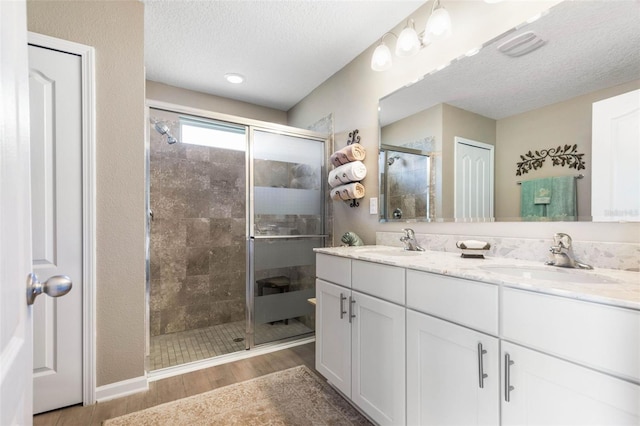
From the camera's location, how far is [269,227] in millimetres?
2516

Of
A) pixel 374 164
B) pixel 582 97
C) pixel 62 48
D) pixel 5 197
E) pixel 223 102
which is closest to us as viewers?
pixel 5 197

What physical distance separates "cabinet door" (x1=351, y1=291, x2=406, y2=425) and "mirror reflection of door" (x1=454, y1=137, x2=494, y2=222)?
70 centimetres

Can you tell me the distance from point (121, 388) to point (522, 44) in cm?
287

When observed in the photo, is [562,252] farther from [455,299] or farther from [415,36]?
[415,36]

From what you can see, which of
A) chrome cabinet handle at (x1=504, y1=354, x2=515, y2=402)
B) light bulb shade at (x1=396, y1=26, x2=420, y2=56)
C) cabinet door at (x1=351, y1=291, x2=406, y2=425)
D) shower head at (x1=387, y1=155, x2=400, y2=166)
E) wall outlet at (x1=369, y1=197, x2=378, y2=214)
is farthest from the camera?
wall outlet at (x1=369, y1=197, x2=378, y2=214)

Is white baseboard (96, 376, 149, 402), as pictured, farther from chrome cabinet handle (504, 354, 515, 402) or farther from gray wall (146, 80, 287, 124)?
gray wall (146, 80, 287, 124)

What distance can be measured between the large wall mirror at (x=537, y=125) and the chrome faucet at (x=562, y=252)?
10cm

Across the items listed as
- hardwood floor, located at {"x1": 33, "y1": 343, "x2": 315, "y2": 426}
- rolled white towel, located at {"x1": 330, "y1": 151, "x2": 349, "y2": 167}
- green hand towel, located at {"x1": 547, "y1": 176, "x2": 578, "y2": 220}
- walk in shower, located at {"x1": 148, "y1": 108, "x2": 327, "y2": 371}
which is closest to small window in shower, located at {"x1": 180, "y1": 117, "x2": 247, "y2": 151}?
walk in shower, located at {"x1": 148, "y1": 108, "x2": 327, "y2": 371}

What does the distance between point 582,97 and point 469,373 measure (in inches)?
47.2

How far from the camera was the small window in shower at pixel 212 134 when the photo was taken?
2400 millimetres

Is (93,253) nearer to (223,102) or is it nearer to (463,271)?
(463,271)

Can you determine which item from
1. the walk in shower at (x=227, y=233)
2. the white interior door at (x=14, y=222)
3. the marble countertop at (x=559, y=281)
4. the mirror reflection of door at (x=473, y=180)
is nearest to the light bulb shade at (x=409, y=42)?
the mirror reflection of door at (x=473, y=180)

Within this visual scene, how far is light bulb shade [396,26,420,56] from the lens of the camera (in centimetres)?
175

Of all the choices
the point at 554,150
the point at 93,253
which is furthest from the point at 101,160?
the point at 554,150
